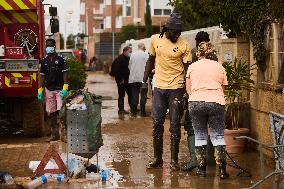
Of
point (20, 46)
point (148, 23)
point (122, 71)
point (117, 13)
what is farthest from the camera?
point (117, 13)

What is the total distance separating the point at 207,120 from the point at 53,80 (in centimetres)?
441

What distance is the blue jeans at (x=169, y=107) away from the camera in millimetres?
9656

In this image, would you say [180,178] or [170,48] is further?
[170,48]

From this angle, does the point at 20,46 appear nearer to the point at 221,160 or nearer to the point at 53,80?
the point at 53,80

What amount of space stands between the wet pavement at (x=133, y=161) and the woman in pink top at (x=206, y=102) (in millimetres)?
347

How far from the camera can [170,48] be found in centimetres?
966

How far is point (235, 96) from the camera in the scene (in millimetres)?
11062

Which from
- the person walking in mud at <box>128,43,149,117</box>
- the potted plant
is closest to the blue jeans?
the potted plant

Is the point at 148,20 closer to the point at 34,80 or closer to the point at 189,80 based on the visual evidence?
the point at 34,80

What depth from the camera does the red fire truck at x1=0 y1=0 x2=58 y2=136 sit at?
12.4 m

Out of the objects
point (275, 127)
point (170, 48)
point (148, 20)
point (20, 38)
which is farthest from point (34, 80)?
point (148, 20)

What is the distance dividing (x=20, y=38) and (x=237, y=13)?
3.88 metres

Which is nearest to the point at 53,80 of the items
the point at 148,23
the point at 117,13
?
the point at 148,23

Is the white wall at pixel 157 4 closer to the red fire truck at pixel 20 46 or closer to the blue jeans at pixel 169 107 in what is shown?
the red fire truck at pixel 20 46
